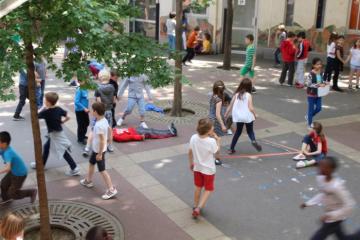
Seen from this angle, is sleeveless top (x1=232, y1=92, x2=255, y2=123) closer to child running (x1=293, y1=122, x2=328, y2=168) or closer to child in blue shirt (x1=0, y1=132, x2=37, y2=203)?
child running (x1=293, y1=122, x2=328, y2=168)

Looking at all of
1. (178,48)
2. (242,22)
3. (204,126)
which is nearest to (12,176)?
(204,126)

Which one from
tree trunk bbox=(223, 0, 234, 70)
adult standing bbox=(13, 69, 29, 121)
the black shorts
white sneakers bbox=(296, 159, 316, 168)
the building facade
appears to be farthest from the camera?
the building facade

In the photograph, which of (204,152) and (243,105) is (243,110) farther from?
(204,152)

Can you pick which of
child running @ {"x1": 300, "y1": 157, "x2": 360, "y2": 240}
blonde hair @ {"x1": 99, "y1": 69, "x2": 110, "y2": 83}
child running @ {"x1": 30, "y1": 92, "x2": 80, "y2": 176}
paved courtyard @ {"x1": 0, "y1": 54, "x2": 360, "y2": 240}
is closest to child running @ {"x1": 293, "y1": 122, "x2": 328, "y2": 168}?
paved courtyard @ {"x1": 0, "y1": 54, "x2": 360, "y2": 240}

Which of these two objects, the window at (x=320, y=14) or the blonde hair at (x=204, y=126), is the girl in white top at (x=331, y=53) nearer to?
the window at (x=320, y=14)

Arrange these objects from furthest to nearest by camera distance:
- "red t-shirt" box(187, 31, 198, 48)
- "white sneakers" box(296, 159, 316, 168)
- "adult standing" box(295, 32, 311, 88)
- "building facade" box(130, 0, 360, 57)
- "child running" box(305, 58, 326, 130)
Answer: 1. "red t-shirt" box(187, 31, 198, 48)
2. "building facade" box(130, 0, 360, 57)
3. "adult standing" box(295, 32, 311, 88)
4. "child running" box(305, 58, 326, 130)
5. "white sneakers" box(296, 159, 316, 168)

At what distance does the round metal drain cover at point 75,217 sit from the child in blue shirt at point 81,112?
2.56 metres

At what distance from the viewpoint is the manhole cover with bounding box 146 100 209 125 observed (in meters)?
11.2

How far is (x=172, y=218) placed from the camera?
661cm

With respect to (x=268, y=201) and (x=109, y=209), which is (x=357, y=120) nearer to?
(x=268, y=201)

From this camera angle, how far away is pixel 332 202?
17.7 ft

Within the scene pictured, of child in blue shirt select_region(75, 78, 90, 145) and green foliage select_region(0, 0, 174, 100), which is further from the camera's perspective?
child in blue shirt select_region(75, 78, 90, 145)

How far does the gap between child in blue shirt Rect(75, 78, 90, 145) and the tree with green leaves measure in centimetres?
358

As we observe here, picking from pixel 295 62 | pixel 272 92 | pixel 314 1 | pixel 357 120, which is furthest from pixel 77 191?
pixel 314 1
